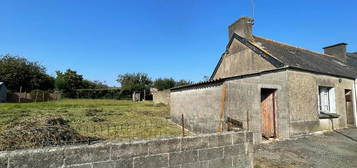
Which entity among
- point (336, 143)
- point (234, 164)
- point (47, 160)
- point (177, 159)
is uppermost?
point (47, 160)

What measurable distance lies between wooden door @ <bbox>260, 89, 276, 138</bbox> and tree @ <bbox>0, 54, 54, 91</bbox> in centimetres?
3670

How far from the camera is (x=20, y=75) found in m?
32.3

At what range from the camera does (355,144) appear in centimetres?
733

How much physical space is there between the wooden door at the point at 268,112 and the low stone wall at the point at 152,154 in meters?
4.86

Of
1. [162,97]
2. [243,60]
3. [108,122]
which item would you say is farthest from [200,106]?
[162,97]

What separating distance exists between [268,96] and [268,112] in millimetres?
713

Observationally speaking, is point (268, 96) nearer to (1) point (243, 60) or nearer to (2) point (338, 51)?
(1) point (243, 60)

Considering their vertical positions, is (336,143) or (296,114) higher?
(296,114)

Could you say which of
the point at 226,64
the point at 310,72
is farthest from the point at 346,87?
the point at 226,64

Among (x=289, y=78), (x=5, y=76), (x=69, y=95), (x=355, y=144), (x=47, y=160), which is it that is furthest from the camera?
(x=69, y=95)

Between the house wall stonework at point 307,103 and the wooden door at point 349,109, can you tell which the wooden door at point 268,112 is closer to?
the house wall stonework at point 307,103

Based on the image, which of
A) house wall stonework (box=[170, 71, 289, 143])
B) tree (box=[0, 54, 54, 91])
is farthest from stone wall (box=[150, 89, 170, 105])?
tree (box=[0, 54, 54, 91])

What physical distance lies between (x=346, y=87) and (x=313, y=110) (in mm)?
4190

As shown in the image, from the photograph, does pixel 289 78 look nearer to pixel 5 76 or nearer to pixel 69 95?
pixel 69 95
